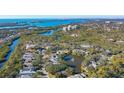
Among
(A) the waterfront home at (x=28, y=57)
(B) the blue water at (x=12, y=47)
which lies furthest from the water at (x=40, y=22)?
(A) the waterfront home at (x=28, y=57)

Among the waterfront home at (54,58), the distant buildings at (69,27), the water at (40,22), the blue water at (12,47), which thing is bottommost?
the waterfront home at (54,58)

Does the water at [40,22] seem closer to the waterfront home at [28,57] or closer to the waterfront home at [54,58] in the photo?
the waterfront home at [28,57]

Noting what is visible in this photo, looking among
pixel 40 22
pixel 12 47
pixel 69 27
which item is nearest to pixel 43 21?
pixel 40 22

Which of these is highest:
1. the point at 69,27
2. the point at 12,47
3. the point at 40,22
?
the point at 40,22

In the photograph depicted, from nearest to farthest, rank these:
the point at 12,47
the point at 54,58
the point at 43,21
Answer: the point at 54,58
the point at 12,47
the point at 43,21

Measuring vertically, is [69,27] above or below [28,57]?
above

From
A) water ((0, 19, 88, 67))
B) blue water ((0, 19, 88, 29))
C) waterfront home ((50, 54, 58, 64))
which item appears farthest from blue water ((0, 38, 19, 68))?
waterfront home ((50, 54, 58, 64))

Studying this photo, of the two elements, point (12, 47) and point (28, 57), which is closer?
point (28, 57)

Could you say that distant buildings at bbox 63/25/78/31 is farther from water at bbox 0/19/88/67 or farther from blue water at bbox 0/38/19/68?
blue water at bbox 0/38/19/68

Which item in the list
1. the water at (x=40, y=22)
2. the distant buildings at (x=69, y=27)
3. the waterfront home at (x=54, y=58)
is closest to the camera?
the waterfront home at (x=54, y=58)

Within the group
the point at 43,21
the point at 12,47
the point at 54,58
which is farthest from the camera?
the point at 43,21

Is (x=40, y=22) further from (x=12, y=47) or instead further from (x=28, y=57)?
(x=28, y=57)

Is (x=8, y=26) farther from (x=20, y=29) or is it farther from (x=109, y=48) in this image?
(x=109, y=48)
